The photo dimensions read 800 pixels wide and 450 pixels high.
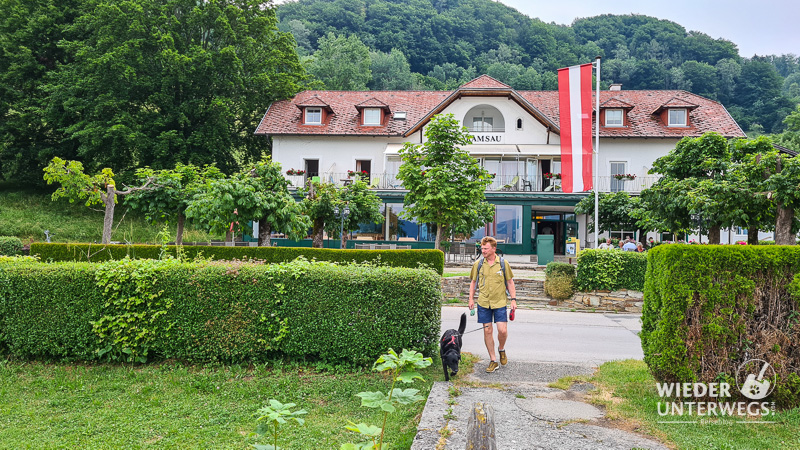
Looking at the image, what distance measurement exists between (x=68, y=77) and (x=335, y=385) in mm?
32903

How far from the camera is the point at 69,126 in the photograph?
96.6ft

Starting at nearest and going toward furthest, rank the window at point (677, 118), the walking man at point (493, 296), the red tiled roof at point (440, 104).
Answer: the walking man at point (493, 296) < the red tiled roof at point (440, 104) < the window at point (677, 118)

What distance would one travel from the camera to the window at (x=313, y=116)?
3036 centimetres

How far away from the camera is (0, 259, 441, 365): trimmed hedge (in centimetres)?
595

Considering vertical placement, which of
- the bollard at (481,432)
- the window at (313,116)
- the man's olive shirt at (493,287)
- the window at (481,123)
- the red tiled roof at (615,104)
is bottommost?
the bollard at (481,432)

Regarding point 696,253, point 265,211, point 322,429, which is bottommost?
point 322,429

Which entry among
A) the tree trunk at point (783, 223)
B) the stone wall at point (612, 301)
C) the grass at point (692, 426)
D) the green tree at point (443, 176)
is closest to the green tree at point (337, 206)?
the green tree at point (443, 176)

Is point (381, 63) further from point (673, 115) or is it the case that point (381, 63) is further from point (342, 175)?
point (673, 115)

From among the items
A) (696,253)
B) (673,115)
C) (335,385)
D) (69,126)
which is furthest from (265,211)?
(673,115)

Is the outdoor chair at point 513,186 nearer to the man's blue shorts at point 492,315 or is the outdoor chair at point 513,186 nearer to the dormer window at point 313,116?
the dormer window at point 313,116

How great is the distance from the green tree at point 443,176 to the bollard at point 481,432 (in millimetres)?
15060

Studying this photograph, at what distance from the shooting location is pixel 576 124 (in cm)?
1794

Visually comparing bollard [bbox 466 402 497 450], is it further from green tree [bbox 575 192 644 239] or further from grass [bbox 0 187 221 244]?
grass [bbox 0 187 221 244]

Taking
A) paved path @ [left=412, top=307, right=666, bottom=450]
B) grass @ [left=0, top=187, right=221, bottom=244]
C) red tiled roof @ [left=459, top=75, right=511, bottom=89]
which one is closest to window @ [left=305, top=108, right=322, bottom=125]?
red tiled roof @ [left=459, top=75, right=511, bottom=89]
